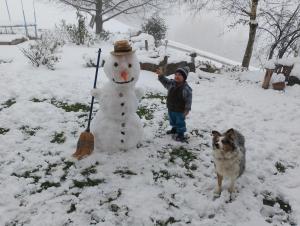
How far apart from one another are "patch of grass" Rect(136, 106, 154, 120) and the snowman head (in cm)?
229

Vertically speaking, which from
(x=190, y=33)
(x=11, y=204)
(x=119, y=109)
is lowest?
(x=190, y=33)

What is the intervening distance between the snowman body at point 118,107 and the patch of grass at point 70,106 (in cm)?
200

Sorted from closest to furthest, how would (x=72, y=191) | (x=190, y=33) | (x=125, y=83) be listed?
(x=72, y=191) < (x=125, y=83) < (x=190, y=33)

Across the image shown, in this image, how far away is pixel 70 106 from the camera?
763cm

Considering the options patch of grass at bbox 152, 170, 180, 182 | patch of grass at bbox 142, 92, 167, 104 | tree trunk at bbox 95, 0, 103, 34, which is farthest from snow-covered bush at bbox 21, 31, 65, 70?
tree trunk at bbox 95, 0, 103, 34

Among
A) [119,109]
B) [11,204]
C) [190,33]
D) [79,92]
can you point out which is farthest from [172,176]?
[190,33]

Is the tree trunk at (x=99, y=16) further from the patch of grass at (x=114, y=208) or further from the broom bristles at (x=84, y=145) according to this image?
the patch of grass at (x=114, y=208)

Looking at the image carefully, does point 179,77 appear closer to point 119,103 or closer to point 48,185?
point 119,103

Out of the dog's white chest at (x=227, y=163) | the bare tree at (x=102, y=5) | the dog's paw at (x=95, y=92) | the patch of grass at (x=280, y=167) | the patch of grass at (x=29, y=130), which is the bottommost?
the bare tree at (x=102, y=5)

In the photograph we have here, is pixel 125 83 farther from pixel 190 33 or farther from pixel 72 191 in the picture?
pixel 190 33

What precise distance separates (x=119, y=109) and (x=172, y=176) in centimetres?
140

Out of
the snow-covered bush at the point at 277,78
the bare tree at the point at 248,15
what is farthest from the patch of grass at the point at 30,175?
the bare tree at the point at 248,15

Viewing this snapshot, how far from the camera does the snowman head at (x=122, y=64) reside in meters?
5.00

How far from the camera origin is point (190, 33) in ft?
132
